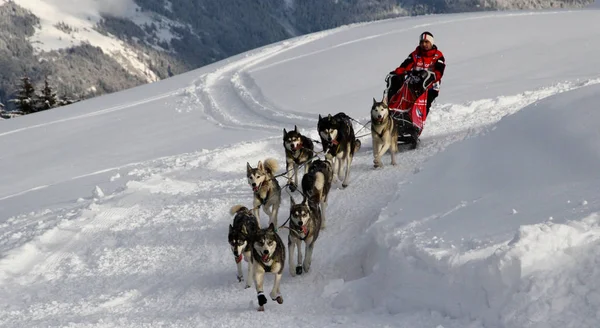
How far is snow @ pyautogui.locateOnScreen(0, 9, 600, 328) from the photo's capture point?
505cm

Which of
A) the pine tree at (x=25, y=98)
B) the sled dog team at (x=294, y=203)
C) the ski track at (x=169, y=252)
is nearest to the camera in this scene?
the sled dog team at (x=294, y=203)

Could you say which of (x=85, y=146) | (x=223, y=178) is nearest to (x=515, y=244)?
(x=223, y=178)

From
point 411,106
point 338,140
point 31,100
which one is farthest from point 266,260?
point 31,100

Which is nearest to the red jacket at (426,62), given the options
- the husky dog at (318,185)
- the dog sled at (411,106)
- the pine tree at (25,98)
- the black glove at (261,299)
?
the dog sled at (411,106)

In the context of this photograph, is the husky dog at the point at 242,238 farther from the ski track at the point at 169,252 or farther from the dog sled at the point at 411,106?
the dog sled at the point at 411,106

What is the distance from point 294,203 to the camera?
7.23 meters

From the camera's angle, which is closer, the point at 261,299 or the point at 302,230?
the point at 261,299

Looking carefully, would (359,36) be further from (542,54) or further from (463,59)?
(542,54)

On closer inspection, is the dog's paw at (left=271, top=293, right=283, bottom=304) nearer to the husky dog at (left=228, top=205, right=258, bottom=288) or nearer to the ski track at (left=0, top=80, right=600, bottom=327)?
the ski track at (left=0, top=80, right=600, bottom=327)

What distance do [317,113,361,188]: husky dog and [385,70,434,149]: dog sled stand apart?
60.5 inches

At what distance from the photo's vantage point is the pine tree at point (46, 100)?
44825 millimetres

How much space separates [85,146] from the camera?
61.4 ft

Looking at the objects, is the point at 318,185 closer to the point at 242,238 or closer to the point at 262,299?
the point at 242,238

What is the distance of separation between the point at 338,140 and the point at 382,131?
2.88ft
